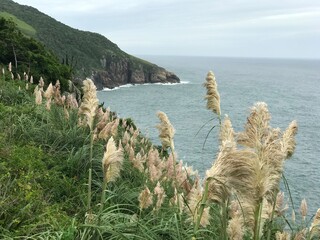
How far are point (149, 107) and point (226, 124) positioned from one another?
7021cm

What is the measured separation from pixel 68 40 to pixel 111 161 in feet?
413

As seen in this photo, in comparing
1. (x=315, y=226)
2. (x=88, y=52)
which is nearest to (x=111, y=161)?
(x=315, y=226)

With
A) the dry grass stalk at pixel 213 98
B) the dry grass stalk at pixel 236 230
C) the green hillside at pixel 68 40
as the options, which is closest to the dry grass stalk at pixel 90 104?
the dry grass stalk at pixel 213 98

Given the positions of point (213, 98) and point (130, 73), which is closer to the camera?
point (213, 98)

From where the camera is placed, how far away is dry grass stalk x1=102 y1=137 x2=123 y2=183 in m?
3.55

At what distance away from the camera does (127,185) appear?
7.01 metres

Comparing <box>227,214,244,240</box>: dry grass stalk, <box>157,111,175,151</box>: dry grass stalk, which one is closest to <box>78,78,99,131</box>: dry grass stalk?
<box>157,111,175,151</box>: dry grass stalk

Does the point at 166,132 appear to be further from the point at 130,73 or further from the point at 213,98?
the point at 130,73

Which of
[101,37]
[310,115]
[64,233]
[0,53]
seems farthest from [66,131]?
[101,37]

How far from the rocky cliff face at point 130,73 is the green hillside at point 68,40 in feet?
Answer: 2.98

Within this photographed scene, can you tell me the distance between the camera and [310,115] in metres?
65.4

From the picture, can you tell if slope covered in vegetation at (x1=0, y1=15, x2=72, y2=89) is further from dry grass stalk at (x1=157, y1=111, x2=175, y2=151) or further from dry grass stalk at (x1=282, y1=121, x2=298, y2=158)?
dry grass stalk at (x1=282, y1=121, x2=298, y2=158)

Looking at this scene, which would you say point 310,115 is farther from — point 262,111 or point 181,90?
point 262,111

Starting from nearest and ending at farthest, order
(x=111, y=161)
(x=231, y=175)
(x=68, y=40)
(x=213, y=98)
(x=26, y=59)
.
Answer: (x=231, y=175)
(x=111, y=161)
(x=213, y=98)
(x=26, y=59)
(x=68, y=40)
